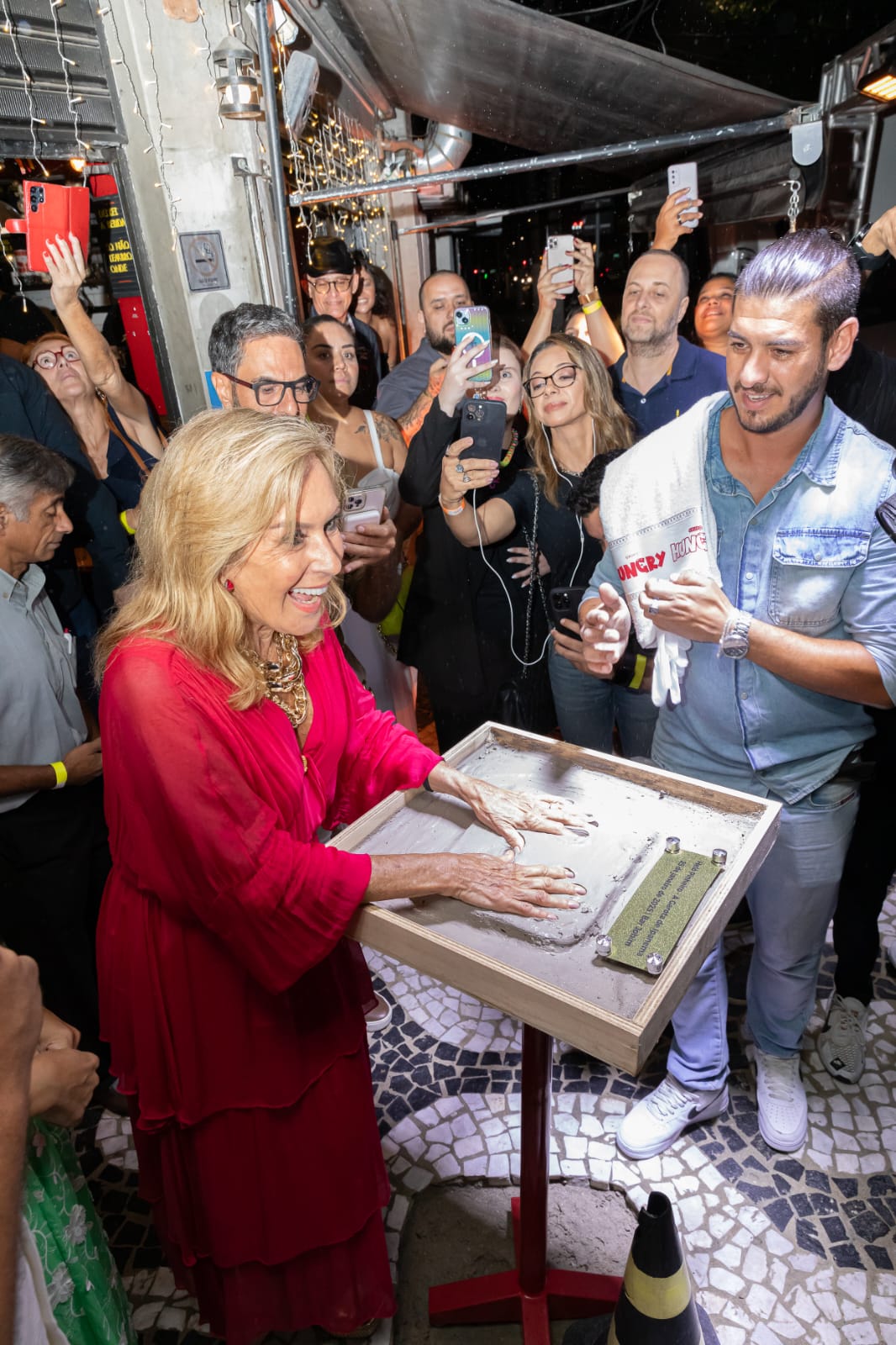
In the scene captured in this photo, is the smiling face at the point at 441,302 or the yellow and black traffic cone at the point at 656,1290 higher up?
the smiling face at the point at 441,302

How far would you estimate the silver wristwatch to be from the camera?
1.84m

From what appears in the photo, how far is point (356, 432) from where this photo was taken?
140 inches

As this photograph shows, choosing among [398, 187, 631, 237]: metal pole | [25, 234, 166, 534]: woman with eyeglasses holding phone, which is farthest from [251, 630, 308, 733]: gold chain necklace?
[398, 187, 631, 237]: metal pole

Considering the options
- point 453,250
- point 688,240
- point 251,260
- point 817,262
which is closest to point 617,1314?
point 817,262

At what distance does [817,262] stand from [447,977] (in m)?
1.70

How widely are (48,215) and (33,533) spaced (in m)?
1.11

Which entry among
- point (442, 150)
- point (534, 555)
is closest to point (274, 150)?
point (534, 555)

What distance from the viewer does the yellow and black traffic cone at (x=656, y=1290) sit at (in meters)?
1.44

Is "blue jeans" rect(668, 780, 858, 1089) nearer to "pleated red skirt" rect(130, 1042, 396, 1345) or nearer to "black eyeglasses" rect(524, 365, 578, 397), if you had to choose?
"pleated red skirt" rect(130, 1042, 396, 1345)

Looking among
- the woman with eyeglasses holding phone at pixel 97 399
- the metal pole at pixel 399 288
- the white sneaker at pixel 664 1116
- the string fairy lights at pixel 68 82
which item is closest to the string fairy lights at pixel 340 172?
the metal pole at pixel 399 288

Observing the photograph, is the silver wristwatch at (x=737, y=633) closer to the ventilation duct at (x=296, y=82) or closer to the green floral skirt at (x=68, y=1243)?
the green floral skirt at (x=68, y=1243)

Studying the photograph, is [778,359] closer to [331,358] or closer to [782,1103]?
[782,1103]

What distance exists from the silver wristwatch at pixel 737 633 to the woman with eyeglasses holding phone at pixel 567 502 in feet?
3.51

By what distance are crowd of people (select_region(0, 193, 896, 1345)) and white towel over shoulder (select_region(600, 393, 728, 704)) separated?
0.03 ft
